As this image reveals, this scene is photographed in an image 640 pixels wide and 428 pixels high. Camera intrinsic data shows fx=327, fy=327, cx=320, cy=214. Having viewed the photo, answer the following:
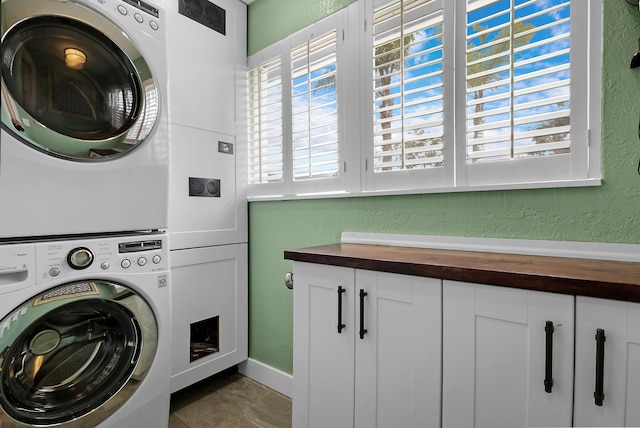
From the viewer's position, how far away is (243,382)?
219cm

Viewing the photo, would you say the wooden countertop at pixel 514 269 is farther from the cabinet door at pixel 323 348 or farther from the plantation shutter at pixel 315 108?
the plantation shutter at pixel 315 108

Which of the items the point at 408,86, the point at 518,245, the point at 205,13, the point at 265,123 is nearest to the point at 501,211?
the point at 518,245

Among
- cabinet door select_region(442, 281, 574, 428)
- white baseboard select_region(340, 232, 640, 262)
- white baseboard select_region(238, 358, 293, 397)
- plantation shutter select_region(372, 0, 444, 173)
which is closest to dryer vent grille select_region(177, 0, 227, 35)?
plantation shutter select_region(372, 0, 444, 173)

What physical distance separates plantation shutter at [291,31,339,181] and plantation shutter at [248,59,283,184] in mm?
137

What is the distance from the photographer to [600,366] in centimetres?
80

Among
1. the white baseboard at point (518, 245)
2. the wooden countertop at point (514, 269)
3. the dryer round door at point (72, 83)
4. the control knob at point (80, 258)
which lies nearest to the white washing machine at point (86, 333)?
the control knob at point (80, 258)

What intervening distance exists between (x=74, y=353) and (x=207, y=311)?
857mm

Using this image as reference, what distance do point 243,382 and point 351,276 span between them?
4.74 ft

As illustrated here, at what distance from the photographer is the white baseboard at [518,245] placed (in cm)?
111

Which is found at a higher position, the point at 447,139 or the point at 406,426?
the point at 447,139

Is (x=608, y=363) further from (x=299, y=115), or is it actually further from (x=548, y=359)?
(x=299, y=115)

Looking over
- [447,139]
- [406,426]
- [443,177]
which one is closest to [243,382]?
[406,426]

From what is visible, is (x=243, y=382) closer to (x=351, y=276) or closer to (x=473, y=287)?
(x=351, y=276)

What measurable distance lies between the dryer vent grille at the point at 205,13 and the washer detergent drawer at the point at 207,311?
4.62 ft
